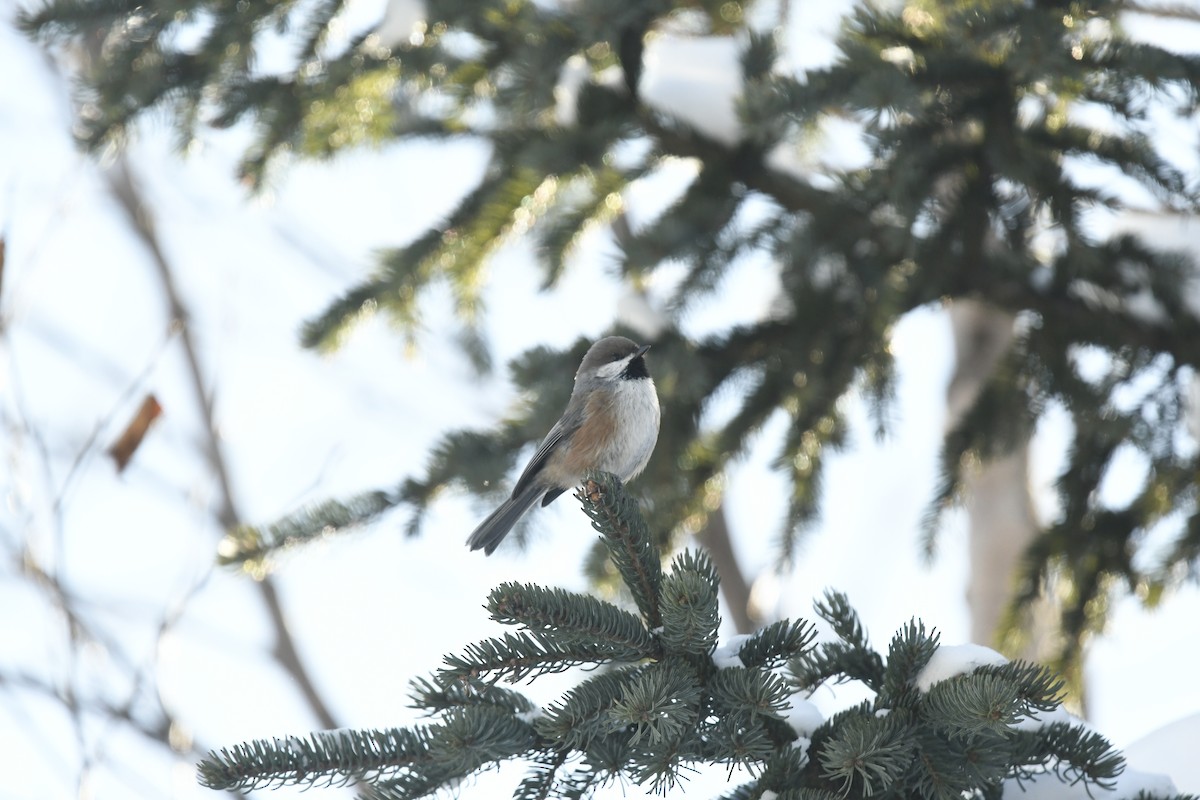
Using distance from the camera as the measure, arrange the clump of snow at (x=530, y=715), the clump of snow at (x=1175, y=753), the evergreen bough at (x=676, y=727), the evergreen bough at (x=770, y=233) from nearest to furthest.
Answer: the evergreen bough at (x=676, y=727) → the clump of snow at (x=530, y=715) → the clump of snow at (x=1175, y=753) → the evergreen bough at (x=770, y=233)

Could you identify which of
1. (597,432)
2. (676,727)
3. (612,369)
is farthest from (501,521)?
(676,727)

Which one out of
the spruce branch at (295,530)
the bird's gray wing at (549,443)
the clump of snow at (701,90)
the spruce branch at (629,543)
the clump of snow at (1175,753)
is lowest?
the clump of snow at (1175,753)

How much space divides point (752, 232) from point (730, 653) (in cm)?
198

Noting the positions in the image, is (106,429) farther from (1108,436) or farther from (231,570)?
(1108,436)

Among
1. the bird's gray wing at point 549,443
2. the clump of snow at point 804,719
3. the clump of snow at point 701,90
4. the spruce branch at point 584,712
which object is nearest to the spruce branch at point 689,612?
the spruce branch at point 584,712

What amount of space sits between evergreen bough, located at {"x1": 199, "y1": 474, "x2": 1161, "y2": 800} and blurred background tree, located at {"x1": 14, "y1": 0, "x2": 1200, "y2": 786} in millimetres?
1494

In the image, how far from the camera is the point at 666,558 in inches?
144

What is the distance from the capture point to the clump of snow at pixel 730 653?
75.2 inches

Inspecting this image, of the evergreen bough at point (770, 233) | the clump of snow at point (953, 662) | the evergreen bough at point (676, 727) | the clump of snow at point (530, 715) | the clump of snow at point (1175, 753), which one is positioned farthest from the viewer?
the evergreen bough at point (770, 233)

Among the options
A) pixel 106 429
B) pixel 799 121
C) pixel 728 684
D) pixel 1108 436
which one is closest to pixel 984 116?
pixel 799 121

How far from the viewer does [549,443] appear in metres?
3.41

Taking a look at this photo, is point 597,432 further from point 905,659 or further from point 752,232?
point 905,659

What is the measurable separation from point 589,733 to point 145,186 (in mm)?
7481

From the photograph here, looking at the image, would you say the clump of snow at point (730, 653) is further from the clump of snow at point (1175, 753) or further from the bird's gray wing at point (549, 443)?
the bird's gray wing at point (549, 443)
